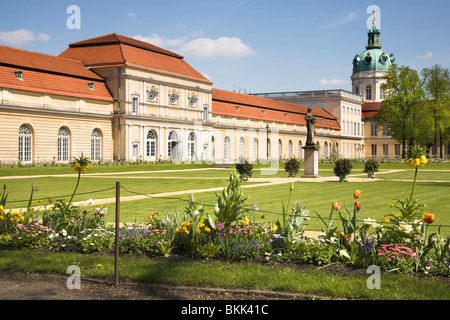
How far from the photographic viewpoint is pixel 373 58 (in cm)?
11050

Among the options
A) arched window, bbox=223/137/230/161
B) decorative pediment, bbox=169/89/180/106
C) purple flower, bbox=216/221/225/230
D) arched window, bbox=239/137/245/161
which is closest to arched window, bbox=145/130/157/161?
decorative pediment, bbox=169/89/180/106

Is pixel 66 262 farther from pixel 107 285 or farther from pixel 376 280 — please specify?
pixel 376 280

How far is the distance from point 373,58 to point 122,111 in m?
76.6

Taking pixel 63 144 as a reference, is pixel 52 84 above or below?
above

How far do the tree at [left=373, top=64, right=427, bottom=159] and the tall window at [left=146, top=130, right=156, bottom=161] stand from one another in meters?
27.7

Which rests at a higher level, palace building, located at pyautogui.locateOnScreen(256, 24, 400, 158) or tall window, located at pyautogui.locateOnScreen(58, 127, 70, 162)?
palace building, located at pyautogui.locateOnScreen(256, 24, 400, 158)

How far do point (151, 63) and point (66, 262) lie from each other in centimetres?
4480

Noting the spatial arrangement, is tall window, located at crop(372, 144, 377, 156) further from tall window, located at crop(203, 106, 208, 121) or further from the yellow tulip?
the yellow tulip

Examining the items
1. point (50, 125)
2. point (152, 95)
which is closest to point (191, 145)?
point (152, 95)

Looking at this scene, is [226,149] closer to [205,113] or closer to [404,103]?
[205,113]

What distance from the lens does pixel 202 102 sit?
191ft

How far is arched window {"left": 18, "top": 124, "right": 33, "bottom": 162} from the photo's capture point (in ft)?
131

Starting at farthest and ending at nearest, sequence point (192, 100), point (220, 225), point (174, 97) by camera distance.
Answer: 1. point (192, 100)
2. point (174, 97)
3. point (220, 225)
